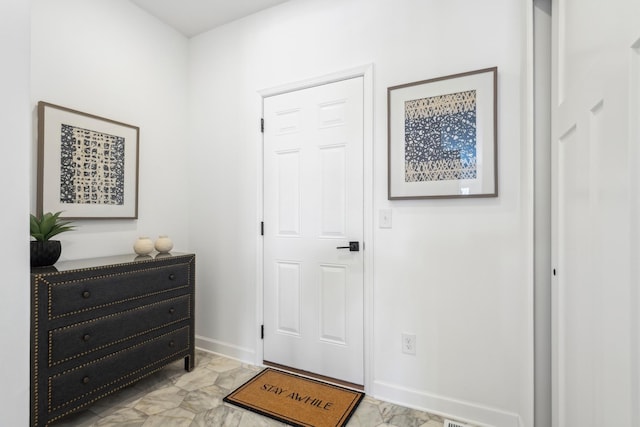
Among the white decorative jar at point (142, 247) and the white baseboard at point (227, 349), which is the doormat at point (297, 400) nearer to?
the white baseboard at point (227, 349)

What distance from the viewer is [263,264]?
2484 millimetres

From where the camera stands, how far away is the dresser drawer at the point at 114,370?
159cm

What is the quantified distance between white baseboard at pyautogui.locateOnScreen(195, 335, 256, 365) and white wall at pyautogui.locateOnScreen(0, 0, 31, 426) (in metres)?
1.49

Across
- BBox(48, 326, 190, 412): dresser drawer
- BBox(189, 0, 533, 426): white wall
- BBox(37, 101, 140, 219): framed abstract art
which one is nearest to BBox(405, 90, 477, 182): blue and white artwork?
BBox(189, 0, 533, 426): white wall

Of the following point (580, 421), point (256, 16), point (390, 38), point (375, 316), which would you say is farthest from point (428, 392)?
point (256, 16)

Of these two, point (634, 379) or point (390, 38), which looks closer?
point (634, 379)

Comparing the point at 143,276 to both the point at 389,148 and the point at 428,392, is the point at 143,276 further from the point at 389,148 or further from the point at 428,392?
the point at 428,392

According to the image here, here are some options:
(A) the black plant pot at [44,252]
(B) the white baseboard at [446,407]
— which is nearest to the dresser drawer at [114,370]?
(A) the black plant pot at [44,252]

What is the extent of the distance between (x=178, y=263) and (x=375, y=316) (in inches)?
57.7

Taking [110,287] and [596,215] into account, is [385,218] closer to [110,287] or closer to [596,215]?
[596,215]

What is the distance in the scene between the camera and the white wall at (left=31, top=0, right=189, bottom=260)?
1983mm

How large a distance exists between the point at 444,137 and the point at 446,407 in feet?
5.30

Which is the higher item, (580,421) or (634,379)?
(634,379)

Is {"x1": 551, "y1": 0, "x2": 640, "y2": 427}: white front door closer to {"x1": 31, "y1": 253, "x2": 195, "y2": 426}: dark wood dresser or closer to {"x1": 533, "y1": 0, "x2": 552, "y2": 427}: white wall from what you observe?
{"x1": 533, "y1": 0, "x2": 552, "y2": 427}: white wall
